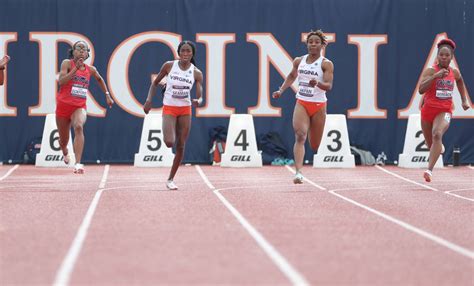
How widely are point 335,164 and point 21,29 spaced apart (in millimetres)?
6877

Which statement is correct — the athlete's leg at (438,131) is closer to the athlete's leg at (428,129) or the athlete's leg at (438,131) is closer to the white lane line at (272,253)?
the athlete's leg at (428,129)

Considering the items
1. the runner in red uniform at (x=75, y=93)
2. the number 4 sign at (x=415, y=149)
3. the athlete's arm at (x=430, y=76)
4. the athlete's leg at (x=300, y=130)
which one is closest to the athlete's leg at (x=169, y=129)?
the athlete's leg at (x=300, y=130)

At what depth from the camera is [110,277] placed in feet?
22.7

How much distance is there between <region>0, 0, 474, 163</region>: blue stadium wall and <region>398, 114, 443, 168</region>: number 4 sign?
0.80 meters

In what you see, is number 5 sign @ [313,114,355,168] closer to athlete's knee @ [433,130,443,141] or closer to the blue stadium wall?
the blue stadium wall

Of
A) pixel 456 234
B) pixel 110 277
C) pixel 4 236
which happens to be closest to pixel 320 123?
pixel 456 234

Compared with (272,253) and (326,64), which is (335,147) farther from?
(272,253)

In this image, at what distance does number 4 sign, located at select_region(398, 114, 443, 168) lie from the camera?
→ 21.5 meters

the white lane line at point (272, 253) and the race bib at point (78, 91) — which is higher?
the race bib at point (78, 91)

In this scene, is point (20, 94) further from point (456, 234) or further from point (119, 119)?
point (456, 234)

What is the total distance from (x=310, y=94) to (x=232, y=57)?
7406 millimetres

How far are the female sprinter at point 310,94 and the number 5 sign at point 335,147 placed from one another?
6.09 m

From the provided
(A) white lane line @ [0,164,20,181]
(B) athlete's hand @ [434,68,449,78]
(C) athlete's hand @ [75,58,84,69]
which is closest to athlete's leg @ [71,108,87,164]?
(C) athlete's hand @ [75,58,84,69]

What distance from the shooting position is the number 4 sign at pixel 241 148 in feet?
70.0
